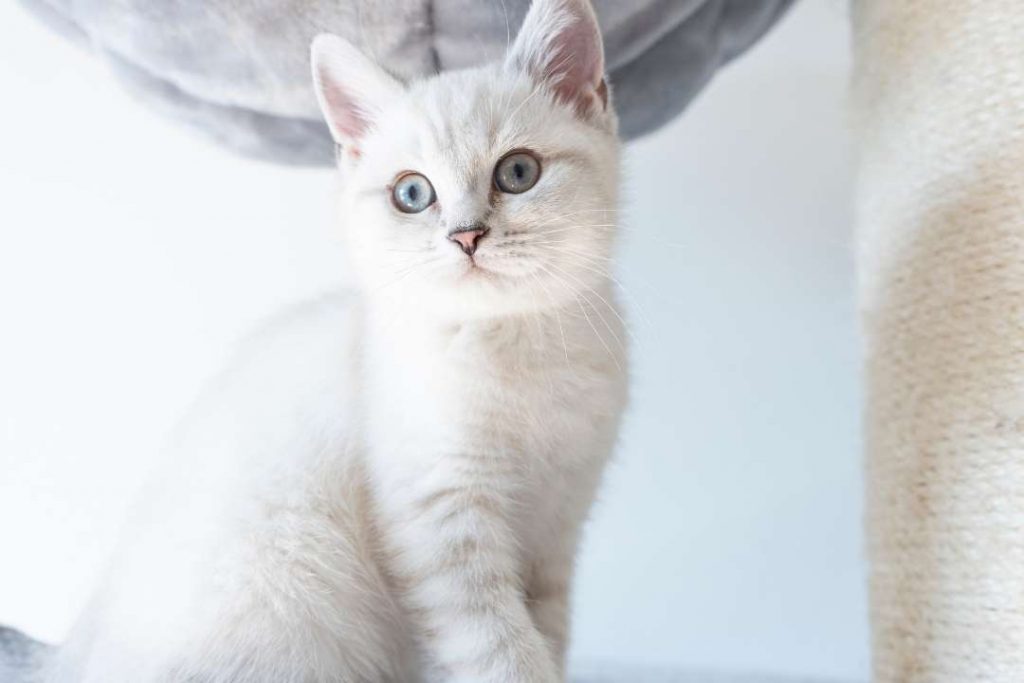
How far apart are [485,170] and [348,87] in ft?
0.70

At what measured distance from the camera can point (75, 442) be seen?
1.50 meters

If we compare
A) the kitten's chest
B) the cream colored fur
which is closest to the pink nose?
the kitten's chest

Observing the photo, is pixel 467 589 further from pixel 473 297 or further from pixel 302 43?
pixel 302 43

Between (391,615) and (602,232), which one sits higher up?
(602,232)

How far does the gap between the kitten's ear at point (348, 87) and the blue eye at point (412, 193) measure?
0.10 meters

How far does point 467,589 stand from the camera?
911mm

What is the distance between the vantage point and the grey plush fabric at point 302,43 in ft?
3.56

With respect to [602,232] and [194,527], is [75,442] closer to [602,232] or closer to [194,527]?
[194,527]

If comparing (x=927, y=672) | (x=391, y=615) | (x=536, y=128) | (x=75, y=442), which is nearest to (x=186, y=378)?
(x=75, y=442)

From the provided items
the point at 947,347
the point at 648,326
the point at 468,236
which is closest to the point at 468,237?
the point at 468,236

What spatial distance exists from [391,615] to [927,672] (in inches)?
22.2

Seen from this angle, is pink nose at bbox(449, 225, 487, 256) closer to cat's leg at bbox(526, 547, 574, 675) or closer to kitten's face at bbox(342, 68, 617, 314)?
kitten's face at bbox(342, 68, 617, 314)

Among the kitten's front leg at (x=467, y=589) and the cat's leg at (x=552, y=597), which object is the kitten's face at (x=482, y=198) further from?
the cat's leg at (x=552, y=597)

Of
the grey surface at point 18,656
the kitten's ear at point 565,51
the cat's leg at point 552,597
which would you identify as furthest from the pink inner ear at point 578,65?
the grey surface at point 18,656
